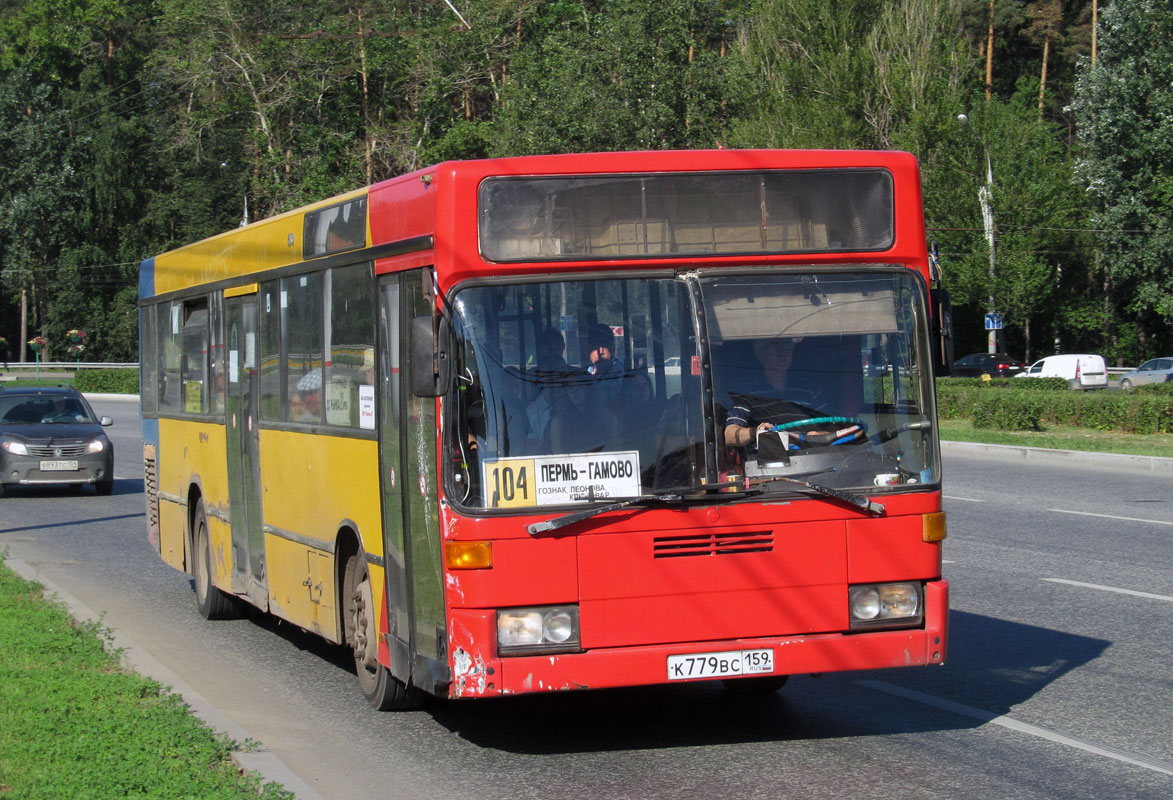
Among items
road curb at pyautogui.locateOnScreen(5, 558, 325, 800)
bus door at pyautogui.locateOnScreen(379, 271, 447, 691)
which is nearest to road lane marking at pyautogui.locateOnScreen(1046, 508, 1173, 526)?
road curb at pyautogui.locateOnScreen(5, 558, 325, 800)

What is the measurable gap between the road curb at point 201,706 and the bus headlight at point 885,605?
2.42m

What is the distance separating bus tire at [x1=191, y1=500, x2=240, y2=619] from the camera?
10828mm

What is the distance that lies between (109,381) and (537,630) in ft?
209

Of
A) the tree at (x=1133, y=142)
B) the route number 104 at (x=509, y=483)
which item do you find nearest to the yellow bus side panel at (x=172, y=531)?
the route number 104 at (x=509, y=483)

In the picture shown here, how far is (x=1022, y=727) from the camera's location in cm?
690

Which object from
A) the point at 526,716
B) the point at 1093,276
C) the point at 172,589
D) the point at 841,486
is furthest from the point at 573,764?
the point at 1093,276

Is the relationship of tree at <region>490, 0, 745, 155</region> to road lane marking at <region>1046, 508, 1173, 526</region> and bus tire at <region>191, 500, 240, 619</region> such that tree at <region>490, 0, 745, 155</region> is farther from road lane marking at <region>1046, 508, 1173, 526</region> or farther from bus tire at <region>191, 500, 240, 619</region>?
bus tire at <region>191, 500, 240, 619</region>

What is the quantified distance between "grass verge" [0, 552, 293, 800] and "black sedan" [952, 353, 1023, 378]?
4916 cm

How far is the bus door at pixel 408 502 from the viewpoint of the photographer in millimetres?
6312

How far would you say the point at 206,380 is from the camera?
35.4 feet

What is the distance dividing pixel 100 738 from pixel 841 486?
136 inches

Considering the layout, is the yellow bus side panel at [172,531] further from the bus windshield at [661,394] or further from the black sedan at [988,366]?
the black sedan at [988,366]

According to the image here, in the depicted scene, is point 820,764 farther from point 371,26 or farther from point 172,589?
point 371,26

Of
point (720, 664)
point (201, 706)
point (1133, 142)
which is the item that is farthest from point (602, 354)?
point (1133, 142)
